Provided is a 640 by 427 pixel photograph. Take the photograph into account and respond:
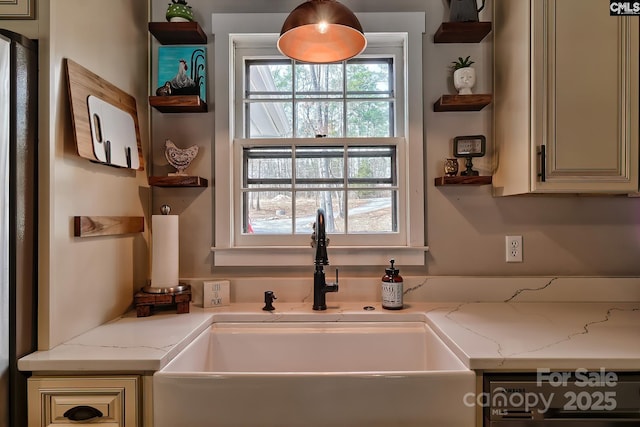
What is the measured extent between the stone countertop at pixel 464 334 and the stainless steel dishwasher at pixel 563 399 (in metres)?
0.04

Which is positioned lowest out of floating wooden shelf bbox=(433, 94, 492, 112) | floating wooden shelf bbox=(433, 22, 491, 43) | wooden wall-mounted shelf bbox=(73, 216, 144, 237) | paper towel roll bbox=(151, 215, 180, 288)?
paper towel roll bbox=(151, 215, 180, 288)

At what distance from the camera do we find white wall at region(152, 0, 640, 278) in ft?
5.99

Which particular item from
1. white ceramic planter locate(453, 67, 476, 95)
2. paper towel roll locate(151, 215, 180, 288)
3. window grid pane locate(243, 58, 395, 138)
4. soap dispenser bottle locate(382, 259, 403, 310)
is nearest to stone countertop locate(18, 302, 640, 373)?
soap dispenser bottle locate(382, 259, 403, 310)

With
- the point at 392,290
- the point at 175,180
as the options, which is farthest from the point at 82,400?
the point at 392,290

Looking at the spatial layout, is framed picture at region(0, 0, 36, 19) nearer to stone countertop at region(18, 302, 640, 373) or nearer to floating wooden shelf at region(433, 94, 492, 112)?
stone countertop at region(18, 302, 640, 373)

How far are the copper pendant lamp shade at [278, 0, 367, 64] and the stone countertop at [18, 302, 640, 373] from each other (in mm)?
1056

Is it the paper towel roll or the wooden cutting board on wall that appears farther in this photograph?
the paper towel roll

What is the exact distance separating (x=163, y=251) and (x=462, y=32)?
5.47 ft

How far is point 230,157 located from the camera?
1.87 m

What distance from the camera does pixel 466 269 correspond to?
185 centimetres

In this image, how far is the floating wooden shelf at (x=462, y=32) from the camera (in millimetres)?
1729

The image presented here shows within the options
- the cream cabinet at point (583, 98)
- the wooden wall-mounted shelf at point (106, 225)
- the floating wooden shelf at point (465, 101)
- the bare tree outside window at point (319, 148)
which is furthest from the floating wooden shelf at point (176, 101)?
the cream cabinet at point (583, 98)

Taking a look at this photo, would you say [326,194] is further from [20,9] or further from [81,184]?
[20,9]

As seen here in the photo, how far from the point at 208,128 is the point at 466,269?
1.44m
